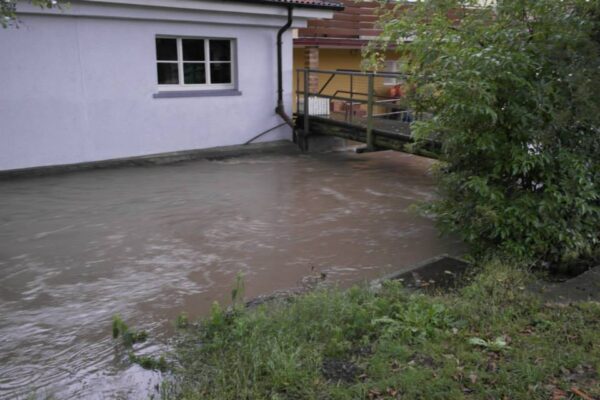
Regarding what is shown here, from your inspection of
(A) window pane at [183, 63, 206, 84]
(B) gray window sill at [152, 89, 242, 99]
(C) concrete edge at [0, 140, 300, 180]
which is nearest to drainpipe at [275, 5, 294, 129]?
(C) concrete edge at [0, 140, 300, 180]

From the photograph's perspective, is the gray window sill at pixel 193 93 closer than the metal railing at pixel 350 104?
No

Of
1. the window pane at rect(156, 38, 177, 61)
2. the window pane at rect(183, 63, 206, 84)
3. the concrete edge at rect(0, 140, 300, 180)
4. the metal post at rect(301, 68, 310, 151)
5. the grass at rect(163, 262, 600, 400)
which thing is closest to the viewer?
the grass at rect(163, 262, 600, 400)

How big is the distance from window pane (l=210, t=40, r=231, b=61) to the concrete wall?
0.92 ft

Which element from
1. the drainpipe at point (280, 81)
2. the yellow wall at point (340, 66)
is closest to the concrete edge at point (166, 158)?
the drainpipe at point (280, 81)

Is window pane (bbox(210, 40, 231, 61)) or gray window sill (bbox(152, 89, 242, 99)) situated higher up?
window pane (bbox(210, 40, 231, 61))

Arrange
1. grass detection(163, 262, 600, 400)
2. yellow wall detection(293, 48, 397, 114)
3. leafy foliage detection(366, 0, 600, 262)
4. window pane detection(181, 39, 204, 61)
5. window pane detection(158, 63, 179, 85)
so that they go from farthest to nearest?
yellow wall detection(293, 48, 397, 114), window pane detection(181, 39, 204, 61), window pane detection(158, 63, 179, 85), leafy foliage detection(366, 0, 600, 262), grass detection(163, 262, 600, 400)

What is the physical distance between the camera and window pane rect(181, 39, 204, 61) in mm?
13102

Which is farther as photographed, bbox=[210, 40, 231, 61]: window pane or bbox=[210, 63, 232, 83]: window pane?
bbox=[210, 63, 232, 83]: window pane

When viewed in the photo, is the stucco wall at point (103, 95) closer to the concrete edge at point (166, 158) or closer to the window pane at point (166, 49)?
the concrete edge at point (166, 158)

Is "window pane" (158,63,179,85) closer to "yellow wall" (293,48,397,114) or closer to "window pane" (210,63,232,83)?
"window pane" (210,63,232,83)

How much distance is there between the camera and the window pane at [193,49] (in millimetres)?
13102

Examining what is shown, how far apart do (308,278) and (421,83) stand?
2.60m

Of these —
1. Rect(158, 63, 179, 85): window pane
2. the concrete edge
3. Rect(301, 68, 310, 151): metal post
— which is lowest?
the concrete edge

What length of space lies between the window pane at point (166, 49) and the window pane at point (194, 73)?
15.3 inches
